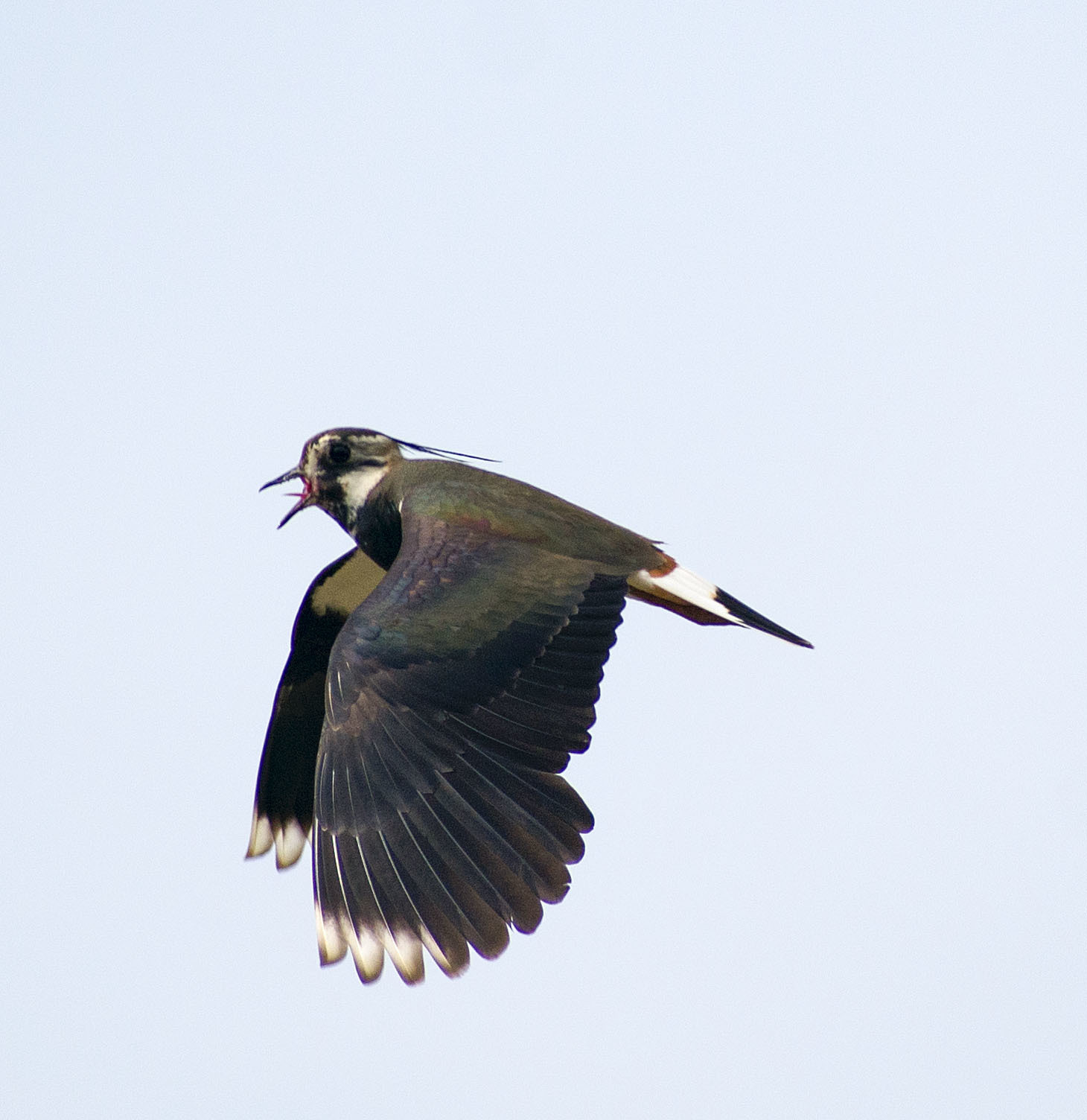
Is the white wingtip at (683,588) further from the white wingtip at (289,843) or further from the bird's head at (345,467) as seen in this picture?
the white wingtip at (289,843)

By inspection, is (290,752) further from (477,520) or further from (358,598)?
(477,520)

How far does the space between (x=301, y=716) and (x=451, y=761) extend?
1.63 meters

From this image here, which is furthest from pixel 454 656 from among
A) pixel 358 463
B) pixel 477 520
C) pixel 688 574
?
pixel 358 463

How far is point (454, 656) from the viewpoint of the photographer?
4750 mm

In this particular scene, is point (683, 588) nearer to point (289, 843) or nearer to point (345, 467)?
point (345, 467)

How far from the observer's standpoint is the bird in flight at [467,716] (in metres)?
4.39

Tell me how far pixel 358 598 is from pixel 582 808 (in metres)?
1.97

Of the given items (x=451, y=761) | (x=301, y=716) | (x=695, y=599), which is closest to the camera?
(x=451, y=761)

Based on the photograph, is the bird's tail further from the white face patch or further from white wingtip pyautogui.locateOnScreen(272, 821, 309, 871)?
white wingtip pyautogui.locateOnScreen(272, 821, 309, 871)

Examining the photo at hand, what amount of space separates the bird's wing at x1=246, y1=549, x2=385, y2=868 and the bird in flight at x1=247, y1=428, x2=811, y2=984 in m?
0.71

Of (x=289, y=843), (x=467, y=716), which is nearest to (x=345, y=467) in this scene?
(x=289, y=843)

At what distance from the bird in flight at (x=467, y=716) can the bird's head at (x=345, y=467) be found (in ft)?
1.47

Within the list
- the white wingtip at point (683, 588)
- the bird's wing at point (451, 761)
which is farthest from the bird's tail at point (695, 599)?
the bird's wing at point (451, 761)

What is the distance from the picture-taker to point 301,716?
6.09 metres
